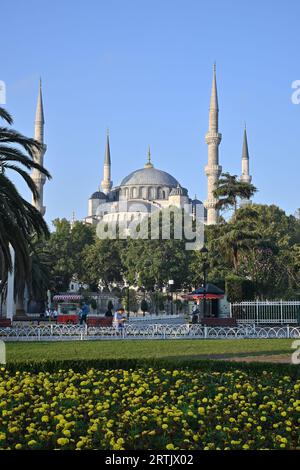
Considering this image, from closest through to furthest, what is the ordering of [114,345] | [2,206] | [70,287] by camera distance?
[2,206] → [114,345] → [70,287]

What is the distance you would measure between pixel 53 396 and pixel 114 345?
1128cm

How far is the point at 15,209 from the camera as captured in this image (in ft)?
55.9

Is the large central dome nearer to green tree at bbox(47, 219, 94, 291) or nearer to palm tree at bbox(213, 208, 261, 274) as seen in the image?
green tree at bbox(47, 219, 94, 291)

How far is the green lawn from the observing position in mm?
15852

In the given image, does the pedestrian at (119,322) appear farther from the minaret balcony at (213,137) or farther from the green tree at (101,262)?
the minaret balcony at (213,137)

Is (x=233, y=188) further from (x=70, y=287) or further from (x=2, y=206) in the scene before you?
(x=70, y=287)

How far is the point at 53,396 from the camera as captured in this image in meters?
8.69

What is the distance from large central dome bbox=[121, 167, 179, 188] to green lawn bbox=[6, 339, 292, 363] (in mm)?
99149

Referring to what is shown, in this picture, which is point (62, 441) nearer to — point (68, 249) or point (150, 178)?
point (68, 249)

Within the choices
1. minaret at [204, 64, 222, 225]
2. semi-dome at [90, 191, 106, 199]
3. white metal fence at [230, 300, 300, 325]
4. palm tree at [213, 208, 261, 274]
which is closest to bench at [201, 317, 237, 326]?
white metal fence at [230, 300, 300, 325]

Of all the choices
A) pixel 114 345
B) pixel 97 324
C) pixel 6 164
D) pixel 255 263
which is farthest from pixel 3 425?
pixel 255 263

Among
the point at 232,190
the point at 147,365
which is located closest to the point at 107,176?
the point at 232,190

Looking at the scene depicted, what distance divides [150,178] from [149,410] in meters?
113
